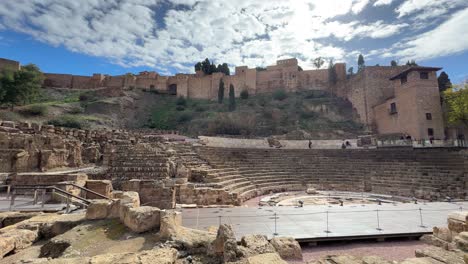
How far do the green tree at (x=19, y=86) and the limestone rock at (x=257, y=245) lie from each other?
35.3 m

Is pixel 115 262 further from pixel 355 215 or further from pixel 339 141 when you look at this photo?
pixel 339 141

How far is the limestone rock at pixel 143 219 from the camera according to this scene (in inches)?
150

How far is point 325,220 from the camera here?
7.10 metres

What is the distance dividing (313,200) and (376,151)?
451 inches

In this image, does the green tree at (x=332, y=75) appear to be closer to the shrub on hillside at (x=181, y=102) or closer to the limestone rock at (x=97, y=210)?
the shrub on hillside at (x=181, y=102)

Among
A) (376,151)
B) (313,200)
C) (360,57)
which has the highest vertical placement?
(360,57)

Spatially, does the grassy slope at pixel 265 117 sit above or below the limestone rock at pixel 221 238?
above

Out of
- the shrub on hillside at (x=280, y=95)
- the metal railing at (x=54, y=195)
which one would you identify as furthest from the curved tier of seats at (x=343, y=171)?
the shrub on hillside at (x=280, y=95)

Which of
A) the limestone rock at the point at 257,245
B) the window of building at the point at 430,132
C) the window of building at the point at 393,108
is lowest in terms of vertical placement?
the limestone rock at the point at 257,245

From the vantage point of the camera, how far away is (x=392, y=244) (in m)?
5.75

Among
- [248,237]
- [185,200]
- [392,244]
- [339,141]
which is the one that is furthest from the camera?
[339,141]

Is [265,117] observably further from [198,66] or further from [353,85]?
[198,66]

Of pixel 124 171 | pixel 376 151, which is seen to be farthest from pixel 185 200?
pixel 376 151

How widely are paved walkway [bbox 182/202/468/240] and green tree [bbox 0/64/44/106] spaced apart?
31877 mm
